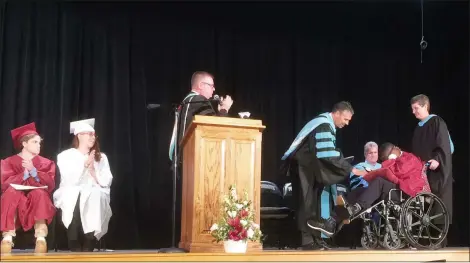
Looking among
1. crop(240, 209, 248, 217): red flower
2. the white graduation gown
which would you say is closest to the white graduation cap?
the white graduation gown

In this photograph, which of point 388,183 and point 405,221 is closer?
point 405,221

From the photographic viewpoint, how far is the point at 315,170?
530cm

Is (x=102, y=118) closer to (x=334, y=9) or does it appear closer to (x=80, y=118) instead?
(x=80, y=118)

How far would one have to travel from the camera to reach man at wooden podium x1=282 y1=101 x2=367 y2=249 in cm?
523

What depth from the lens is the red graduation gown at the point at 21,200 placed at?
5289 millimetres

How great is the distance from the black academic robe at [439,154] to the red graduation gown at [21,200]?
139 inches

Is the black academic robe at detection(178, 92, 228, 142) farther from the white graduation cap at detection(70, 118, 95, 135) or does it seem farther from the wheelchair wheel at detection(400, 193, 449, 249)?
the wheelchair wheel at detection(400, 193, 449, 249)

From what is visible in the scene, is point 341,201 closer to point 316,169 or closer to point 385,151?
point 316,169

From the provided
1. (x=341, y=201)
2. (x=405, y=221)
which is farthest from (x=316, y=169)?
(x=405, y=221)

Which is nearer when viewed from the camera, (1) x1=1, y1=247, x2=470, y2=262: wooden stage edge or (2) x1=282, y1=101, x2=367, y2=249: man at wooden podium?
(1) x1=1, y1=247, x2=470, y2=262: wooden stage edge

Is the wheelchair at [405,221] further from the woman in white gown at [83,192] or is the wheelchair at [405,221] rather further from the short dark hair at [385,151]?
the woman in white gown at [83,192]

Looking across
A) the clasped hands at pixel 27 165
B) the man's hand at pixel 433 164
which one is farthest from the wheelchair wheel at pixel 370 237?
the clasped hands at pixel 27 165

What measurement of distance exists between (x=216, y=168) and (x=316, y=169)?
121 centimetres

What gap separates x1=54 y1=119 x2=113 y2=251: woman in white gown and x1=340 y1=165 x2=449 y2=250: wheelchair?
243cm
